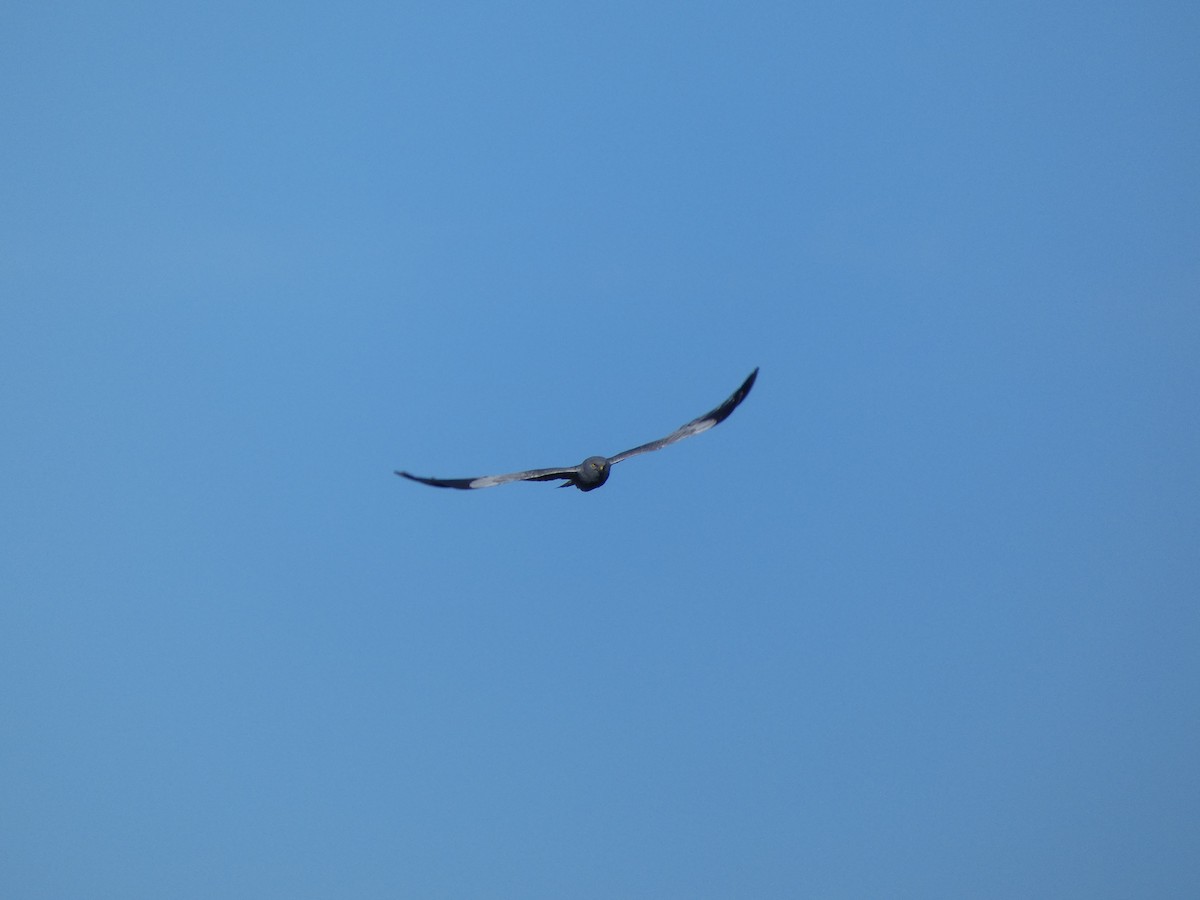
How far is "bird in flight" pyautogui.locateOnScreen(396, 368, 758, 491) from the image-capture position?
3588 cm

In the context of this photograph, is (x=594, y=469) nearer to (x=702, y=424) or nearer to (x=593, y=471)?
(x=593, y=471)

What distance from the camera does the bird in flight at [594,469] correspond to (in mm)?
35875

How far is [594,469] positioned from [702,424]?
12.1 ft

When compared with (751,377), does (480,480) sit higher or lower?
lower

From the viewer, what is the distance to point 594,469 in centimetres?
3581

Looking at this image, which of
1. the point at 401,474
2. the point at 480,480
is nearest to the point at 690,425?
the point at 480,480

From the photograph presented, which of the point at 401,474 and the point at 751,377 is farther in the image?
the point at 751,377

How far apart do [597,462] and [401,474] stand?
5550mm

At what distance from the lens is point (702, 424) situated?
122ft

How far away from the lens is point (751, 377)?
36094mm

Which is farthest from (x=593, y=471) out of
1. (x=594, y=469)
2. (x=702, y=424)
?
(x=702, y=424)

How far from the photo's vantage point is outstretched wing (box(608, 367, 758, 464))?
36.2 metres

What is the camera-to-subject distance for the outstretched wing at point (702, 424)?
119ft

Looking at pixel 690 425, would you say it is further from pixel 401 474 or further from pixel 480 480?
pixel 401 474
